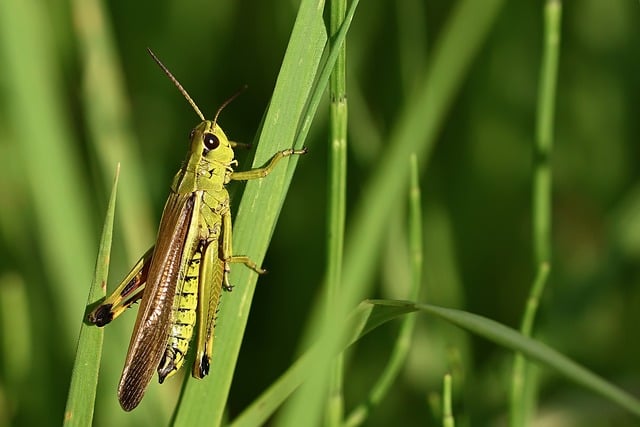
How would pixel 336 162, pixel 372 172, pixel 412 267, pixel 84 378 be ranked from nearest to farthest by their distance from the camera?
pixel 84 378, pixel 336 162, pixel 412 267, pixel 372 172

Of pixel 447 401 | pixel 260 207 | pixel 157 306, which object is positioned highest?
pixel 260 207

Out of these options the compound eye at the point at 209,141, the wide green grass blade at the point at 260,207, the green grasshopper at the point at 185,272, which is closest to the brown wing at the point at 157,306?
the green grasshopper at the point at 185,272

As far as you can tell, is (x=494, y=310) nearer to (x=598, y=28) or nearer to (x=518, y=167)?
(x=518, y=167)

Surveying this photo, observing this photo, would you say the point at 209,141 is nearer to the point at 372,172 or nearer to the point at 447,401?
the point at 372,172

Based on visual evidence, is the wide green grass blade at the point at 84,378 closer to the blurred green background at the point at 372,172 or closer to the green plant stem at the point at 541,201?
the green plant stem at the point at 541,201

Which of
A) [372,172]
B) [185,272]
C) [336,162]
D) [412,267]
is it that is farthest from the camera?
Answer: [372,172]

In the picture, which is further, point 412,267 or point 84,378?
point 412,267

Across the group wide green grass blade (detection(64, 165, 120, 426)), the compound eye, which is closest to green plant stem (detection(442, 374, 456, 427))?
wide green grass blade (detection(64, 165, 120, 426))

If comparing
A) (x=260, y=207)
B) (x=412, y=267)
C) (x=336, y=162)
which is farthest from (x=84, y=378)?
(x=412, y=267)
